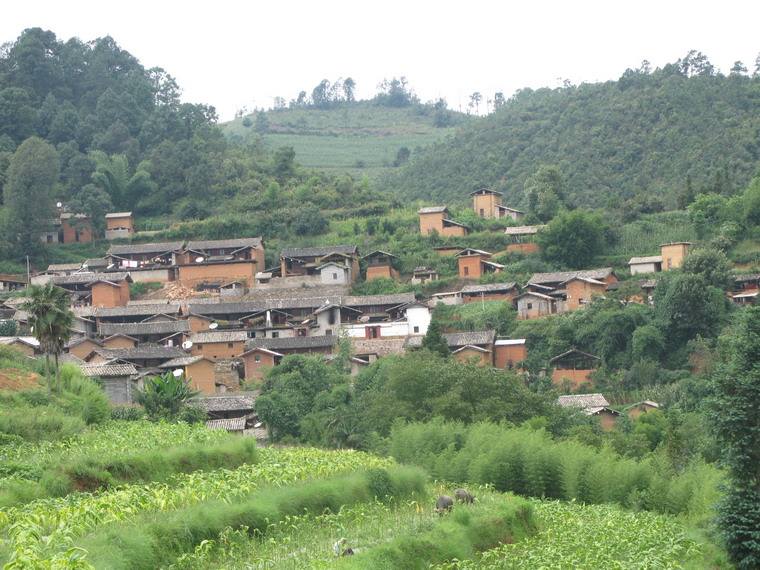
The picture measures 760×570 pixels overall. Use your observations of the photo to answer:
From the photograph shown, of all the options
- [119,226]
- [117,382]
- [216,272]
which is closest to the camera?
[117,382]

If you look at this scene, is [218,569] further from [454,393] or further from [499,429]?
[454,393]

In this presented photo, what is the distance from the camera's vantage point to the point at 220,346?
41.9 meters

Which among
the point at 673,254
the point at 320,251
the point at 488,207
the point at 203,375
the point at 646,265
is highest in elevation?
the point at 488,207

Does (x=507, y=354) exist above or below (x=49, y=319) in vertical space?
below

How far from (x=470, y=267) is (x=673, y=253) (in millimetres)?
7470

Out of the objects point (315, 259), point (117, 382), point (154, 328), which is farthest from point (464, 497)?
point (315, 259)

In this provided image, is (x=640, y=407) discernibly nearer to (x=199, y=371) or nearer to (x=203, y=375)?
(x=203, y=375)

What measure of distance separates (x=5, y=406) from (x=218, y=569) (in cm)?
1154

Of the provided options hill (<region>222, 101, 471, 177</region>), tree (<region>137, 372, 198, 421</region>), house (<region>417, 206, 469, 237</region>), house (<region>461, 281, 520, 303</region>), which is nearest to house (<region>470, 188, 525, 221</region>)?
house (<region>417, 206, 469, 237</region>)

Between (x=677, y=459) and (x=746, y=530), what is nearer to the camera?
(x=746, y=530)

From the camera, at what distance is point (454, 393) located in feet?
89.2

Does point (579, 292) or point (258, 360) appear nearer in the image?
point (258, 360)

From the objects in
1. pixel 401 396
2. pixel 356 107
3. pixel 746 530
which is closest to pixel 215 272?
pixel 401 396

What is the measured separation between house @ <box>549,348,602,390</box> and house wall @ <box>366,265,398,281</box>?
1120cm
